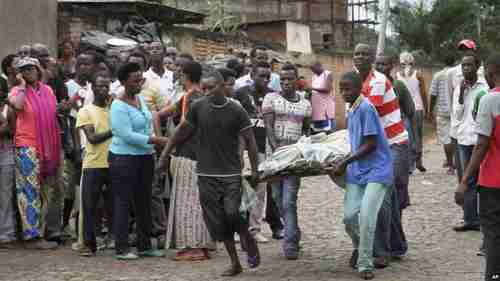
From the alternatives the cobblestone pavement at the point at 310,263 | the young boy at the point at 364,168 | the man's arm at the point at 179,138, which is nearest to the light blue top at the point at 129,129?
the man's arm at the point at 179,138

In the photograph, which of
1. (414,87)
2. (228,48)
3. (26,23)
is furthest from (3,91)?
(228,48)

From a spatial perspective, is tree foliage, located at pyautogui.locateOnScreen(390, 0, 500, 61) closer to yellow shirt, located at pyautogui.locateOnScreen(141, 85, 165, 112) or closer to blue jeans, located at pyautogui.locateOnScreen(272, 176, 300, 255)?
yellow shirt, located at pyautogui.locateOnScreen(141, 85, 165, 112)

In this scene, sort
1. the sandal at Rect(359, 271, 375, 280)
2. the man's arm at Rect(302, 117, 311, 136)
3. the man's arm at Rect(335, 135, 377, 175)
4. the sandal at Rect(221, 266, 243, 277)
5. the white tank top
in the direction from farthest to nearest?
the white tank top, the man's arm at Rect(302, 117, 311, 136), the sandal at Rect(221, 266, 243, 277), the sandal at Rect(359, 271, 375, 280), the man's arm at Rect(335, 135, 377, 175)

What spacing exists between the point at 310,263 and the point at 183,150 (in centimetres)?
172

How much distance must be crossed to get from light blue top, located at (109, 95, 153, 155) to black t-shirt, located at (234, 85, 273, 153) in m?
1.21

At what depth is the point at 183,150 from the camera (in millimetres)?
9758

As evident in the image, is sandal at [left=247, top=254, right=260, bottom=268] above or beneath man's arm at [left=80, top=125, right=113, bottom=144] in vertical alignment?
beneath

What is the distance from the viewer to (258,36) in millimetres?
34219

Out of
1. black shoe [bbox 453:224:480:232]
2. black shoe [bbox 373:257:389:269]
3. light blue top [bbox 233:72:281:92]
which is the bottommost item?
black shoe [bbox 453:224:480:232]

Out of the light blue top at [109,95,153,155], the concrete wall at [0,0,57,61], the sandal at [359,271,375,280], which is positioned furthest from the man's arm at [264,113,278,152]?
the concrete wall at [0,0,57,61]

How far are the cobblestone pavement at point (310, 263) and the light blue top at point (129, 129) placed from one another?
1.09 meters

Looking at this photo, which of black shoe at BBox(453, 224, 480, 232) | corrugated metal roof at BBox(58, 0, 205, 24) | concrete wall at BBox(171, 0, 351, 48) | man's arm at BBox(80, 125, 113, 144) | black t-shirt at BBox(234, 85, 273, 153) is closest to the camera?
man's arm at BBox(80, 125, 113, 144)

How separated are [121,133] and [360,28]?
38.9 m

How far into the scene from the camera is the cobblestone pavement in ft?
28.1
